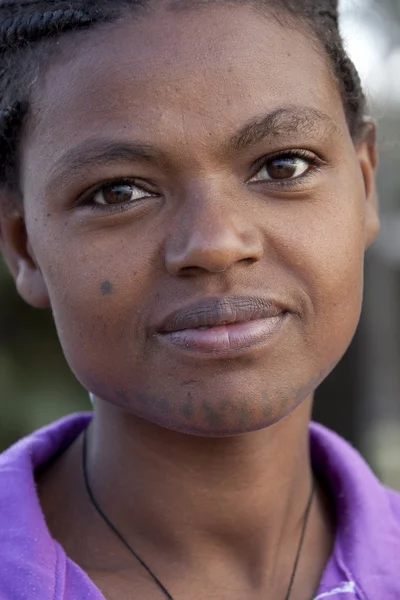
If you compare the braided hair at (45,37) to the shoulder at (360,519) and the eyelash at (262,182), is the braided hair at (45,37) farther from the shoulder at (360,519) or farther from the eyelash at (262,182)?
the shoulder at (360,519)

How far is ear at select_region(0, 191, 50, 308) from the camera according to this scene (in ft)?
7.48

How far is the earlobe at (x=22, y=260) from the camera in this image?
228 cm

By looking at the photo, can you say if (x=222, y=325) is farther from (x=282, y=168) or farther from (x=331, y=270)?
(x=282, y=168)

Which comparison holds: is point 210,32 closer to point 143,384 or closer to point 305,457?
point 143,384

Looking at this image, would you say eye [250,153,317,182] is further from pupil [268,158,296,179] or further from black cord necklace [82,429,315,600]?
black cord necklace [82,429,315,600]

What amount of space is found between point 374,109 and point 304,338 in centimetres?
136

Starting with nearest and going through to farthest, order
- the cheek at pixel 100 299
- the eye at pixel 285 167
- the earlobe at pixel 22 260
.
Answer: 1. the cheek at pixel 100 299
2. the eye at pixel 285 167
3. the earlobe at pixel 22 260

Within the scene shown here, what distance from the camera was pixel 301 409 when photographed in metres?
2.27

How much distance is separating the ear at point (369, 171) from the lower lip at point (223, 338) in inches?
24.8

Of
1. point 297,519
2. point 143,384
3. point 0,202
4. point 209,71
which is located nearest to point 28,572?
point 143,384

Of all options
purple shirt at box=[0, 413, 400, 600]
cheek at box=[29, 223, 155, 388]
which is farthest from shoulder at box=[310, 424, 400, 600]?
cheek at box=[29, 223, 155, 388]

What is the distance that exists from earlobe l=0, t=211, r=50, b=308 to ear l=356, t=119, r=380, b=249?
873 mm

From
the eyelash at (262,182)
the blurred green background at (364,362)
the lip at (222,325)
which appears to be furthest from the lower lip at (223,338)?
the blurred green background at (364,362)

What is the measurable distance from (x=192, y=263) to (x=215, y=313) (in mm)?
118
